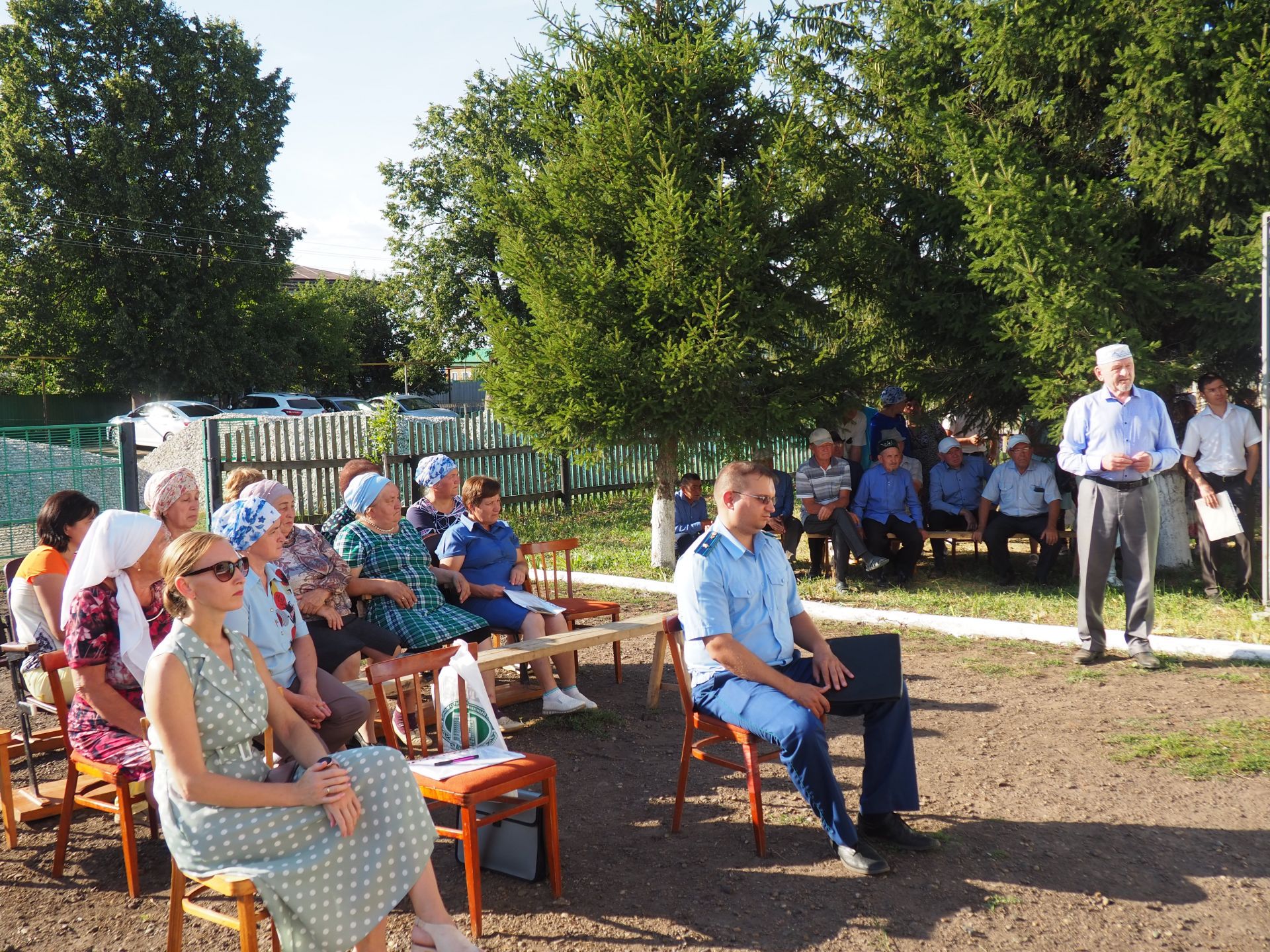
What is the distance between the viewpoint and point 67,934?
3.67m

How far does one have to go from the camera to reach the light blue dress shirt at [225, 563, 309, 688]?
4.36m

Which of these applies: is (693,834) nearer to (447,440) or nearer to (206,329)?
(447,440)

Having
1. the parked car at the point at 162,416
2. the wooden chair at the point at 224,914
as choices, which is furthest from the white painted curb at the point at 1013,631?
the parked car at the point at 162,416

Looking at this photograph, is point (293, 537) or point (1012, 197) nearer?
point (293, 537)

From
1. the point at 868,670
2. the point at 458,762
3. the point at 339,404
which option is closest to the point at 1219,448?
the point at 868,670

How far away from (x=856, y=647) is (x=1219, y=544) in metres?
6.21

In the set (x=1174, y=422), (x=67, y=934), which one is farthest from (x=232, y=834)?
(x=1174, y=422)

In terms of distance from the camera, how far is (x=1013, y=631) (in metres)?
7.79

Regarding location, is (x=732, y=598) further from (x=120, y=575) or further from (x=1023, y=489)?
(x=1023, y=489)

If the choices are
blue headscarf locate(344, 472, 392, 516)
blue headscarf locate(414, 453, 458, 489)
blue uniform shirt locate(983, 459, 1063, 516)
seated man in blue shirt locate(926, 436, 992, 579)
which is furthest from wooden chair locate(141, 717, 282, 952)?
seated man in blue shirt locate(926, 436, 992, 579)

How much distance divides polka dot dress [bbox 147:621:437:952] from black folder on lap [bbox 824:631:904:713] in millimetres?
1770

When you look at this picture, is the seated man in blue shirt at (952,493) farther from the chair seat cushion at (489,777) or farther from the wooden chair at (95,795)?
the wooden chair at (95,795)

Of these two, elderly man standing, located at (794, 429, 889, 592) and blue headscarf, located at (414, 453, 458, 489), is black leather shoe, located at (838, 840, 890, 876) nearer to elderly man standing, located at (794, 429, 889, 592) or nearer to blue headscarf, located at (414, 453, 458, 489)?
blue headscarf, located at (414, 453, 458, 489)

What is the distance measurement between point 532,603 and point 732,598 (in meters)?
2.29
